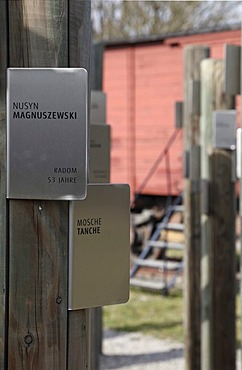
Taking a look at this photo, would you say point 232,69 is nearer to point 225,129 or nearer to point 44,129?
point 225,129

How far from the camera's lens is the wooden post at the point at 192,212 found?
6.39 m

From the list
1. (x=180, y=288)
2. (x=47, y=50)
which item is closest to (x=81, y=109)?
(x=47, y=50)

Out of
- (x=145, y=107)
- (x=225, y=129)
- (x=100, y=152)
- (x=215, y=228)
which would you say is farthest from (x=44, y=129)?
(x=145, y=107)

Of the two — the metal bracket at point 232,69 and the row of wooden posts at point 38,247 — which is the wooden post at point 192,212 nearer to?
the metal bracket at point 232,69

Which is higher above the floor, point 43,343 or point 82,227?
point 82,227

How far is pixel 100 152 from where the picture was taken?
4613 mm

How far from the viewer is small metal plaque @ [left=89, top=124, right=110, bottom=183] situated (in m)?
4.57

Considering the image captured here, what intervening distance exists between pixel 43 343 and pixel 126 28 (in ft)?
88.5

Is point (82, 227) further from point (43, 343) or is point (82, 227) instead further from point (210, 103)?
point (210, 103)

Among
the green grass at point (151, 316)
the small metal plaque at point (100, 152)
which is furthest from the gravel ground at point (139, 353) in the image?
the small metal plaque at point (100, 152)

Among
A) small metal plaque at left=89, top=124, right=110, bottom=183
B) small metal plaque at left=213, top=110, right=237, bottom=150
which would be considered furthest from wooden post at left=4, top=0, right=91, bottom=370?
small metal plaque at left=213, top=110, right=237, bottom=150

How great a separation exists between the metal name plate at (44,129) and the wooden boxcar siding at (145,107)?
13.9 metres

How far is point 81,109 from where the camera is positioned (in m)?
2.48

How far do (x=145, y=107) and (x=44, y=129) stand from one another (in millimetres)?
15130
